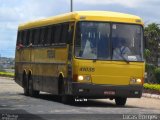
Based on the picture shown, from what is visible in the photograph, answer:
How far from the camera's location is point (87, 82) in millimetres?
21891

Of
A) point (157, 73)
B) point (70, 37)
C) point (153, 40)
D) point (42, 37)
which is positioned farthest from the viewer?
point (153, 40)

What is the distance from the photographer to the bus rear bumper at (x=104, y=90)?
2184 cm

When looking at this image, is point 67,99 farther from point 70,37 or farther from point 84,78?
point 70,37

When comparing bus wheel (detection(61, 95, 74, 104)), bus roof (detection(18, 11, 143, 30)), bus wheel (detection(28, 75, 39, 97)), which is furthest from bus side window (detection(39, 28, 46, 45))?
bus wheel (detection(61, 95, 74, 104))

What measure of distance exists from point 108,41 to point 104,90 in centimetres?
171

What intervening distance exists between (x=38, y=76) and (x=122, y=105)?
4.70m

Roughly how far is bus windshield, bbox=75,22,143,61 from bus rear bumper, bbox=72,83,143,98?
97 cm

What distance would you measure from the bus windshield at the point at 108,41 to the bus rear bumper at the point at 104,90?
0.97 metres

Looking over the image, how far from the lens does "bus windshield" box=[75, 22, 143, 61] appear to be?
72.0 ft

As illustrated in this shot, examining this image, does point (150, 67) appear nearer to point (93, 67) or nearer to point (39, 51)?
point (39, 51)

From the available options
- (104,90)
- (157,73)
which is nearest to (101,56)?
(104,90)

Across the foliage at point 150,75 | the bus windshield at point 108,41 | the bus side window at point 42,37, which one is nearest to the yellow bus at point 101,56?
the bus windshield at point 108,41

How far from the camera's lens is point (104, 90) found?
2202cm

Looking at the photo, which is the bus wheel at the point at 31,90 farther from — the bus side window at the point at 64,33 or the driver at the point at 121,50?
the driver at the point at 121,50
